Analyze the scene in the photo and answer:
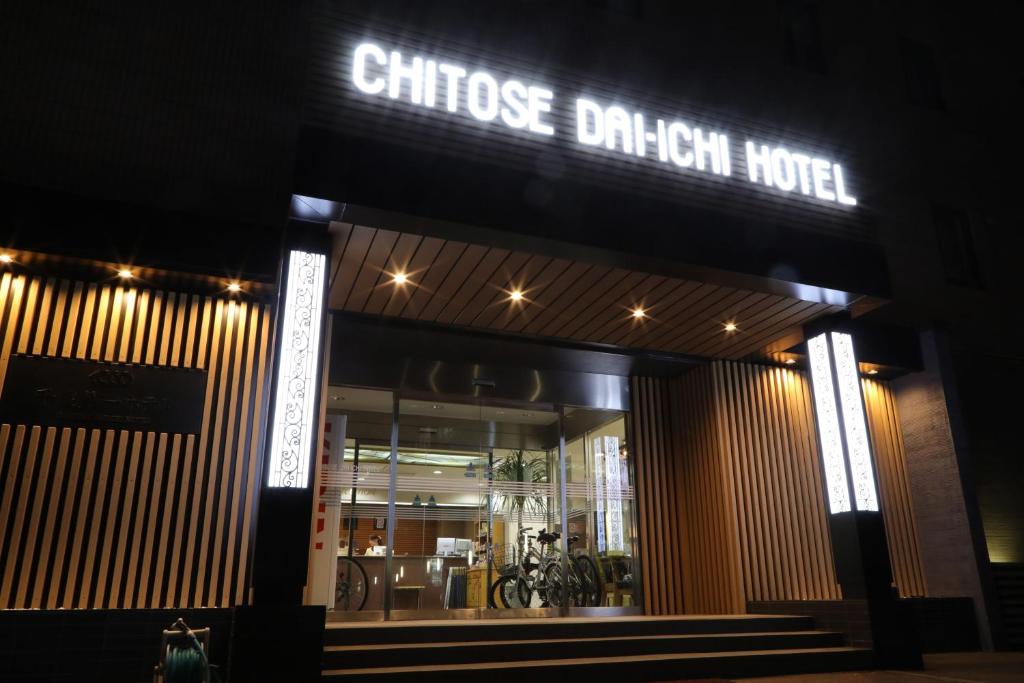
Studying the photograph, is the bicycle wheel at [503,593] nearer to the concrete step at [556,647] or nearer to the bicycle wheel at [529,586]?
the bicycle wheel at [529,586]

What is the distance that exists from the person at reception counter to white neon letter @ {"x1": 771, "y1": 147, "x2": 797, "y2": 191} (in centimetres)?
590

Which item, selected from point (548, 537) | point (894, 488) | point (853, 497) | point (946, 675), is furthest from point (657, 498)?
point (946, 675)

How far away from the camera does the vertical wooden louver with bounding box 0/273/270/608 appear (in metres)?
5.86

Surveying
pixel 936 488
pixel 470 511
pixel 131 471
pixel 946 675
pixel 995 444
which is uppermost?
pixel 995 444

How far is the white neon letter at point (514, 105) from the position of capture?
7.04 metres

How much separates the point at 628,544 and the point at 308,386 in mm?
5185

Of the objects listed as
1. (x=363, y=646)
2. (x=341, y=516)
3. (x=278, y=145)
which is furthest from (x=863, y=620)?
(x=278, y=145)

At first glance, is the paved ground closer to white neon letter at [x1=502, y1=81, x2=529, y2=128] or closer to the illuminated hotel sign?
the illuminated hotel sign

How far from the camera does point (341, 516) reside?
Answer: 26.5ft

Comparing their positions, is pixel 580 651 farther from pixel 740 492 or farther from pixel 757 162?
pixel 757 162

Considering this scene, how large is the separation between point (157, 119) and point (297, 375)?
3.22 metres

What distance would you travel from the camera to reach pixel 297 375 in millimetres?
5816

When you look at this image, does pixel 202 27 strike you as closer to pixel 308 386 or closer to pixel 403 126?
pixel 403 126

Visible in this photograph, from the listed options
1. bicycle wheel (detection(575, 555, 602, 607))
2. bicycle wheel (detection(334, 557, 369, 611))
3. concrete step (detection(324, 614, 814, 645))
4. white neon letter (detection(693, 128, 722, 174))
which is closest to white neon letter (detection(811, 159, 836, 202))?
white neon letter (detection(693, 128, 722, 174))
